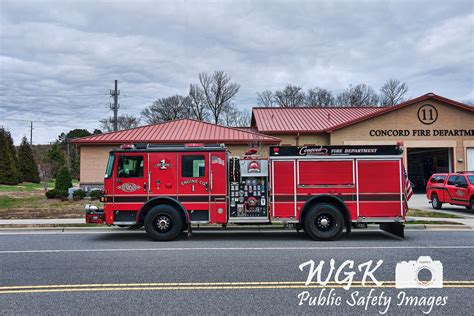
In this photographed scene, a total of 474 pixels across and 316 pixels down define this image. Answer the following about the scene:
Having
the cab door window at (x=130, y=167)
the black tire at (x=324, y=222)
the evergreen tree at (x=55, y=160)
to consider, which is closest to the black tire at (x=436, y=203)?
the black tire at (x=324, y=222)

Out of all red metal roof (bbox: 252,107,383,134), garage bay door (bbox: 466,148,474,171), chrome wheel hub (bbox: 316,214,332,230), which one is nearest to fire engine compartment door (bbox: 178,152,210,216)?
chrome wheel hub (bbox: 316,214,332,230)

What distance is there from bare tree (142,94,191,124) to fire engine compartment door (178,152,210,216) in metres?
51.6

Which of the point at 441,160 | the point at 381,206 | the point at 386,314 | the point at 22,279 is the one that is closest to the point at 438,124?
the point at 441,160

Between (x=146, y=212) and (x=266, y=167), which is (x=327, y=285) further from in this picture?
(x=146, y=212)

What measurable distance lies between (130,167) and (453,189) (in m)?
14.8

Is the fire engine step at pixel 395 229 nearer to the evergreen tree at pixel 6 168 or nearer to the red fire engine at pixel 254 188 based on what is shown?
the red fire engine at pixel 254 188

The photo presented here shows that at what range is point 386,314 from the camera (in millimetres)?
4859

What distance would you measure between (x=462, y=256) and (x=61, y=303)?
7.68m

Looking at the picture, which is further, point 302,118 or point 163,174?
point 302,118

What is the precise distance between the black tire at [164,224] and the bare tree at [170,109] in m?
52.0

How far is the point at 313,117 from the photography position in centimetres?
3219

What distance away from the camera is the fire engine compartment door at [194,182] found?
34.3 ft

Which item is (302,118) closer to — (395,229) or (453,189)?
(453,189)

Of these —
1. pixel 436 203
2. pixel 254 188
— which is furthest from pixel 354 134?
pixel 254 188
